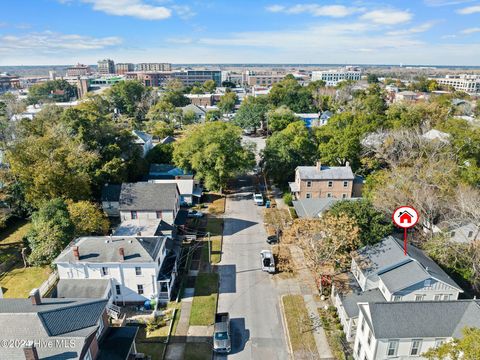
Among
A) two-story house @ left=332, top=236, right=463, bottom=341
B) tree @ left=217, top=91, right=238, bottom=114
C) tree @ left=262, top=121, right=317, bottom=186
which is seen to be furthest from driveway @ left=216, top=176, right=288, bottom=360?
tree @ left=217, top=91, right=238, bottom=114

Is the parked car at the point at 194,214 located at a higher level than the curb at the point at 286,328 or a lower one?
higher

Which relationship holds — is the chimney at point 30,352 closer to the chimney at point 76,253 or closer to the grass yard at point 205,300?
the chimney at point 76,253

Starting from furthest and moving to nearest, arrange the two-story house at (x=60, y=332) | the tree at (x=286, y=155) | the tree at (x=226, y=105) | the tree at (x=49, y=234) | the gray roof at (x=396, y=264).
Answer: the tree at (x=226, y=105) < the tree at (x=286, y=155) < the tree at (x=49, y=234) < the gray roof at (x=396, y=264) < the two-story house at (x=60, y=332)

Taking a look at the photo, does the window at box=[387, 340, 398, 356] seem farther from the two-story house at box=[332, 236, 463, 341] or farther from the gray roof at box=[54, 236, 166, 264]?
the gray roof at box=[54, 236, 166, 264]

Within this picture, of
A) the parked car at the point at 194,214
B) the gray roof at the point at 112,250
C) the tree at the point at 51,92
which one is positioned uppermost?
the tree at the point at 51,92

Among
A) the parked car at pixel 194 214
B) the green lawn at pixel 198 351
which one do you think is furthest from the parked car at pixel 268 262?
the parked car at pixel 194 214

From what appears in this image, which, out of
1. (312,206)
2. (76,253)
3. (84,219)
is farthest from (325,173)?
(76,253)
